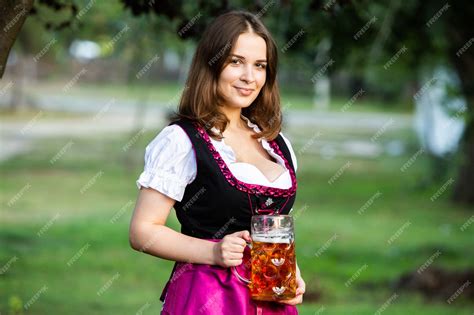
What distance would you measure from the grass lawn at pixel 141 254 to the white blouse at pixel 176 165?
12.6 feet

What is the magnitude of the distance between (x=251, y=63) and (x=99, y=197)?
1257 centimetres

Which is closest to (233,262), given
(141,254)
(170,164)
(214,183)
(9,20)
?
(214,183)

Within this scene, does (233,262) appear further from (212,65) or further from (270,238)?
(212,65)

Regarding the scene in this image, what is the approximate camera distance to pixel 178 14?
4.62 meters

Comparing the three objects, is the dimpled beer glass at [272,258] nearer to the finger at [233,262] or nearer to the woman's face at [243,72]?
the finger at [233,262]

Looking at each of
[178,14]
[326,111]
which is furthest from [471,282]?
[326,111]

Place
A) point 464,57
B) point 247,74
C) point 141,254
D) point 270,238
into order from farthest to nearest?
point 464,57 → point 141,254 → point 247,74 → point 270,238

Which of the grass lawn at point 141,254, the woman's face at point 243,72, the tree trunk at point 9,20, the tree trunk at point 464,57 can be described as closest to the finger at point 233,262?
the woman's face at point 243,72

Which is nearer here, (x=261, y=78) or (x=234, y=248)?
(x=234, y=248)

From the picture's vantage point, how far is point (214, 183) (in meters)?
2.85

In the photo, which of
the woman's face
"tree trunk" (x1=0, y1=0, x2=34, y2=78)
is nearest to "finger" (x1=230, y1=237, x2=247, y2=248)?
the woman's face

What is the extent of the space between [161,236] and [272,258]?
0.34 m

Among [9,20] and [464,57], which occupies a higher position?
[9,20]

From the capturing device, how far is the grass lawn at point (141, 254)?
8.20 m
